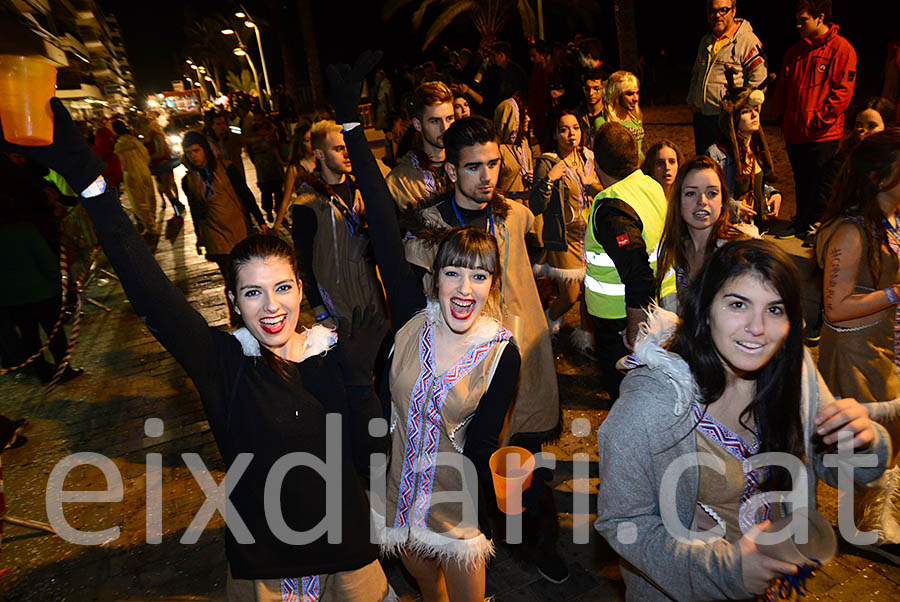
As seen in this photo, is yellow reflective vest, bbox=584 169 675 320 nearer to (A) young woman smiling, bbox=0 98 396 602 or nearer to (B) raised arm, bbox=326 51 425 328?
(B) raised arm, bbox=326 51 425 328

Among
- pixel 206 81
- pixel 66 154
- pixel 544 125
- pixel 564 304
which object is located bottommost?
pixel 564 304

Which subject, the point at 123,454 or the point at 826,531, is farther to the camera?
the point at 123,454

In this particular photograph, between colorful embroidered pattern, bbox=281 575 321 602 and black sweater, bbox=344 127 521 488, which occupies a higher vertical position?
black sweater, bbox=344 127 521 488

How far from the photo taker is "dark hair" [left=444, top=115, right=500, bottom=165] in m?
3.40

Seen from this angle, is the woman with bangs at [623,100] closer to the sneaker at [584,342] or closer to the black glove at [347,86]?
the sneaker at [584,342]

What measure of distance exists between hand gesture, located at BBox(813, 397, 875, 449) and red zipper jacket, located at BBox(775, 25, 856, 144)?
6.20 meters

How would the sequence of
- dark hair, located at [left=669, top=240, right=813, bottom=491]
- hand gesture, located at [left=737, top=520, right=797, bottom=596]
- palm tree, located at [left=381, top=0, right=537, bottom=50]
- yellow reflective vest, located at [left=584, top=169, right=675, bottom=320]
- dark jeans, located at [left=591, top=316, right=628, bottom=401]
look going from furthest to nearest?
palm tree, located at [left=381, top=0, right=537, bottom=50] < dark jeans, located at [left=591, top=316, right=628, bottom=401] < yellow reflective vest, located at [left=584, top=169, right=675, bottom=320] < dark hair, located at [left=669, top=240, right=813, bottom=491] < hand gesture, located at [left=737, top=520, right=797, bottom=596]

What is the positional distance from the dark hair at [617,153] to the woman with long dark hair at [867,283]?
3.83 feet

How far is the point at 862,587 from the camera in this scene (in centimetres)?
282

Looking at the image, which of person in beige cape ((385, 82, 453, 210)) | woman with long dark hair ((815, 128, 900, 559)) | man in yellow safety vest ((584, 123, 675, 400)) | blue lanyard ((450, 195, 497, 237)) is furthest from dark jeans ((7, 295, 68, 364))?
woman with long dark hair ((815, 128, 900, 559))

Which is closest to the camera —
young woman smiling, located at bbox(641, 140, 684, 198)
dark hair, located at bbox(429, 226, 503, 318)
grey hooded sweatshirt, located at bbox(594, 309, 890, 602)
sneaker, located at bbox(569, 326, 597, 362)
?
grey hooded sweatshirt, located at bbox(594, 309, 890, 602)

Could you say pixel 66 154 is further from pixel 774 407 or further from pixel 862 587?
pixel 862 587

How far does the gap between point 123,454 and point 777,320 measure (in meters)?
4.92

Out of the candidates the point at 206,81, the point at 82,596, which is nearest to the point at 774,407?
the point at 82,596
